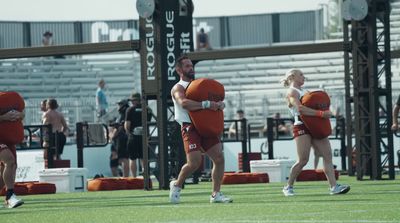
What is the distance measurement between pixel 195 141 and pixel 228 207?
5.68 ft

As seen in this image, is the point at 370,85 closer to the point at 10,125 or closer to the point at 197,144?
the point at 197,144

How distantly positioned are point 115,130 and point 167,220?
2036cm

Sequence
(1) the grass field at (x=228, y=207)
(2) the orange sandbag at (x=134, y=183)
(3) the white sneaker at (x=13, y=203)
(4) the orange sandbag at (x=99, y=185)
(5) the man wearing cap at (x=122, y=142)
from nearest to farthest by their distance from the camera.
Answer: (1) the grass field at (x=228, y=207), (3) the white sneaker at (x=13, y=203), (4) the orange sandbag at (x=99, y=185), (2) the orange sandbag at (x=134, y=183), (5) the man wearing cap at (x=122, y=142)

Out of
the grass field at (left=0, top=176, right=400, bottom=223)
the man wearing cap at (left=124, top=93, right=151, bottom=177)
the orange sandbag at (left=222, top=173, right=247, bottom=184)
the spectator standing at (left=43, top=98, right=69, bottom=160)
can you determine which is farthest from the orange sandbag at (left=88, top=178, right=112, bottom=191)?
the spectator standing at (left=43, top=98, right=69, bottom=160)

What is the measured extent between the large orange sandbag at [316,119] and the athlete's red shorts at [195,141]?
1.89m

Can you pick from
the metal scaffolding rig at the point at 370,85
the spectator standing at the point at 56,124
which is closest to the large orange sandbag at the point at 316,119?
the metal scaffolding rig at the point at 370,85

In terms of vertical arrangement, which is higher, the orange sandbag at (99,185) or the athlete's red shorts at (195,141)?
the athlete's red shorts at (195,141)

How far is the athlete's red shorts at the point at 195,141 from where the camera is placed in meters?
18.1

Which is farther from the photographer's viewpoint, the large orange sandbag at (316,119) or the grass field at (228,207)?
the large orange sandbag at (316,119)

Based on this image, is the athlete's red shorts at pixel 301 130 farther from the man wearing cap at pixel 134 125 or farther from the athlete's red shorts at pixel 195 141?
the man wearing cap at pixel 134 125

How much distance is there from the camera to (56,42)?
5544 cm

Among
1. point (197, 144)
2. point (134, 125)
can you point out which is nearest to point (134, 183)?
point (134, 125)

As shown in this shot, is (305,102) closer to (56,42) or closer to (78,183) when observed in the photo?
(78,183)

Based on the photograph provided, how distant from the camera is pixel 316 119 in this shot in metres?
19.5
